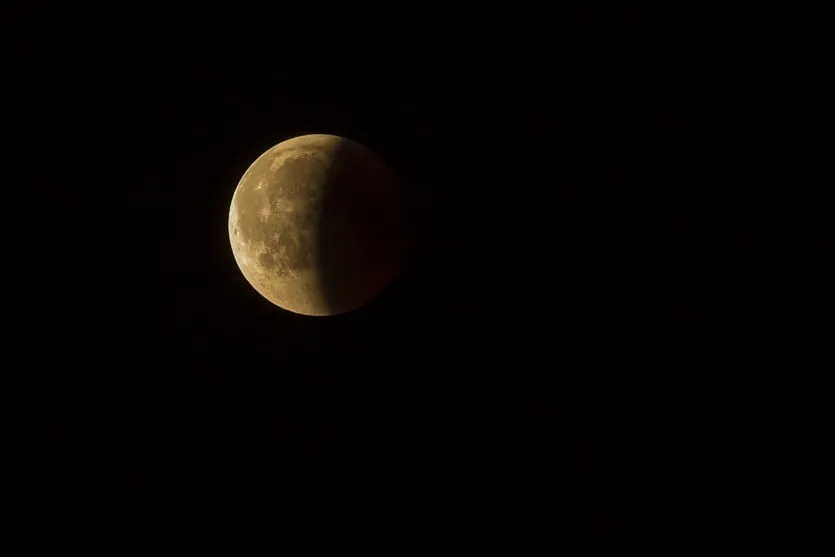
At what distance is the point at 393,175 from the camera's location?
294 centimetres

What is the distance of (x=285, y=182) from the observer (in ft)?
8.85

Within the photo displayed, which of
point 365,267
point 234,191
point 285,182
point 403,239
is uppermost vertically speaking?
point 234,191

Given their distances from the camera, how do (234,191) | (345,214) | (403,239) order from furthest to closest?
(234,191), (403,239), (345,214)

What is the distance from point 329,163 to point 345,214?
0.29 m

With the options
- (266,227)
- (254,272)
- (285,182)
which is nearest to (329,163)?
(285,182)

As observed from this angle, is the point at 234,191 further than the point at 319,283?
Yes

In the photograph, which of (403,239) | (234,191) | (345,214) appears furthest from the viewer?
(234,191)

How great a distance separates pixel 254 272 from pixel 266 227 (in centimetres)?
28

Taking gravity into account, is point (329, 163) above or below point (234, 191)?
below

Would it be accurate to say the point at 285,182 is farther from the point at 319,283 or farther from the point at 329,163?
the point at 319,283

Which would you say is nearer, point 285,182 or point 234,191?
point 285,182

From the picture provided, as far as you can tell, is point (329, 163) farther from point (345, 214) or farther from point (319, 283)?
point (319, 283)

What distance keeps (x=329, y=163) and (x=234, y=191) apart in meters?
0.68

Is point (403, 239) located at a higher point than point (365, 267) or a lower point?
higher
